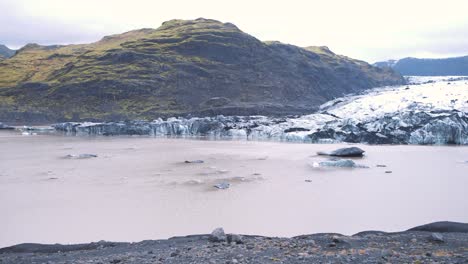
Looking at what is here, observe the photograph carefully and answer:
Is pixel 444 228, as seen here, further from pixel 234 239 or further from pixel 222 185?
pixel 222 185

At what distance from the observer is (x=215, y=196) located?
19703mm

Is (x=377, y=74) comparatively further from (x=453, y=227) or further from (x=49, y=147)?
(x=453, y=227)

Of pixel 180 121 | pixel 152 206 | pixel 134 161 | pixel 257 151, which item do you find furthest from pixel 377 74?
pixel 152 206

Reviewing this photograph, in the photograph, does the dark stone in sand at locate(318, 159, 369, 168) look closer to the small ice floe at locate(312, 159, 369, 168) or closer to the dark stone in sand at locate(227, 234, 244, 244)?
the small ice floe at locate(312, 159, 369, 168)

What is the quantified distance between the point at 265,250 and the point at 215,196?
8983 millimetres

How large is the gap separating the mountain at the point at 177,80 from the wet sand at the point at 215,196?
157 ft

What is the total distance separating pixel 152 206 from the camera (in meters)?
17.9

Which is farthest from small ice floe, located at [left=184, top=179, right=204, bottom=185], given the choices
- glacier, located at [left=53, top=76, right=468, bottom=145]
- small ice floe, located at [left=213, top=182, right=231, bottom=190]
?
glacier, located at [left=53, top=76, right=468, bottom=145]

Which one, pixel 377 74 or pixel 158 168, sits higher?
pixel 377 74

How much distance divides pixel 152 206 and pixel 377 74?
15350 cm

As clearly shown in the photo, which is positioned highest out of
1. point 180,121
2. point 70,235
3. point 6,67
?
point 6,67

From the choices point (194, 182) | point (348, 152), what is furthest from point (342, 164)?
point (194, 182)

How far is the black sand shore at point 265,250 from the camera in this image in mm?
9906

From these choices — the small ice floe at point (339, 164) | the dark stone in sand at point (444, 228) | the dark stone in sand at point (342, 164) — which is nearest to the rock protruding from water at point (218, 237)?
the dark stone in sand at point (444, 228)
